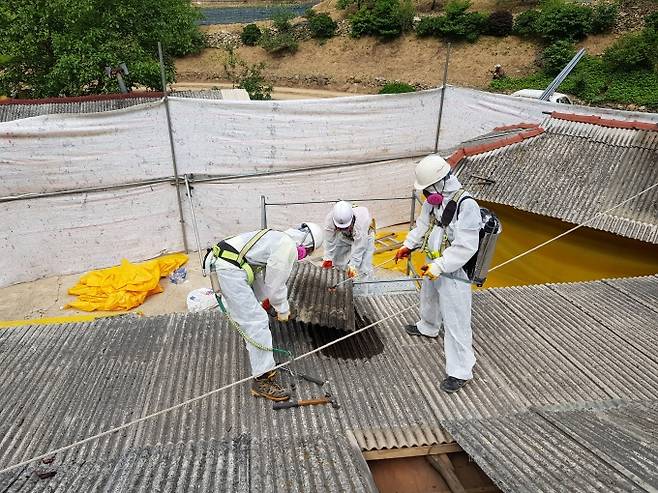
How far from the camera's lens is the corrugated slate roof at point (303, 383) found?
145 inches

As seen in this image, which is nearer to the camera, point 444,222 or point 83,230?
point 444,222

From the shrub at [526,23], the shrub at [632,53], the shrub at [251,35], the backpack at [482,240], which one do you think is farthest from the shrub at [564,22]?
the backpack at [482,240]

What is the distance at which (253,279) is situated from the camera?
4188mm

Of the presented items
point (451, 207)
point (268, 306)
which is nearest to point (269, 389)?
point (268, 306)

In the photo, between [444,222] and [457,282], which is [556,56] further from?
[457,282]

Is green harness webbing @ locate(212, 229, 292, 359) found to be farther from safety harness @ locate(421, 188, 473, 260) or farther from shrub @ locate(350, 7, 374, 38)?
shrub @ locate(350, 7, 374, 38)

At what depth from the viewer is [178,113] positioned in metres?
9.48

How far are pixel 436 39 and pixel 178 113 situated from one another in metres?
24.5

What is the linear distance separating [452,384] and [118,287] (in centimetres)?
722

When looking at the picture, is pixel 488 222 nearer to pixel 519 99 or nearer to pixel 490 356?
pixel 490 356

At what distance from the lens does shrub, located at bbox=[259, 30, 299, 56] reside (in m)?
33.1

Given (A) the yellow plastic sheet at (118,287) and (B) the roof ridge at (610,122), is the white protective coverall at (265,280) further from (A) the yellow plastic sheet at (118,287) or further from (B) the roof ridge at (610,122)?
(B) the roof ridge at (610,122)

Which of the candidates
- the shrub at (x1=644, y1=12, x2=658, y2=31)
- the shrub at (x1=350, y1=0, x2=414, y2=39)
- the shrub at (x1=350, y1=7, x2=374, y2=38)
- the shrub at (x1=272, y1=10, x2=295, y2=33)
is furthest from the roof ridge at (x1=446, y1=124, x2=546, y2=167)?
the shrub at (x1=272, y1=10, x2=295, y2=33)

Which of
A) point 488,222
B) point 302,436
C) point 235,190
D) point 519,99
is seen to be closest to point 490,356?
point 488,222
